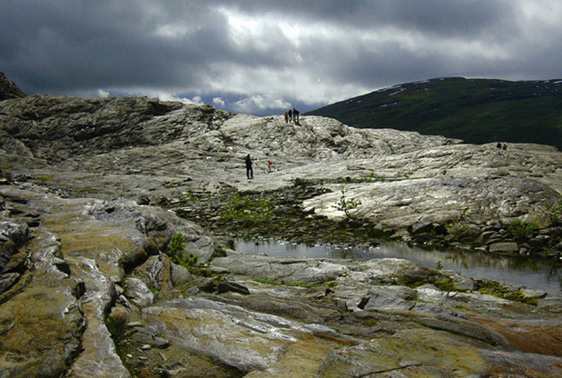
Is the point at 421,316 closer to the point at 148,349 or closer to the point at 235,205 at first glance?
the point at 148,349

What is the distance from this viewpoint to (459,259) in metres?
22.0

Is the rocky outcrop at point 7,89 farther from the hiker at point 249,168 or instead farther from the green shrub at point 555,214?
the green shrub at point 555,214

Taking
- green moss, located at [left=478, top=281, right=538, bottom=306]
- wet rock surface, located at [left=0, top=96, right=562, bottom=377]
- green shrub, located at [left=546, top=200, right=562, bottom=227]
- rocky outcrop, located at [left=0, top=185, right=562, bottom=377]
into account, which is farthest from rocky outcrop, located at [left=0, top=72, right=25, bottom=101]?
green shrub, located at [left=546, top=200, right=562, bottom=227]

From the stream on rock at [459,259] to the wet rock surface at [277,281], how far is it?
156cm

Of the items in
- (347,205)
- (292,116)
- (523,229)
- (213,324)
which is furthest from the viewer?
(292,116)

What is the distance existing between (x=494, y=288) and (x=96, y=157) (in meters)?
52.4

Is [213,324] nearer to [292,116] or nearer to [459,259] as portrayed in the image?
[459,259]

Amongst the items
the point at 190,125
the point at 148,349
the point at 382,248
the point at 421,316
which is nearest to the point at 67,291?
Answer: the point at 148,349

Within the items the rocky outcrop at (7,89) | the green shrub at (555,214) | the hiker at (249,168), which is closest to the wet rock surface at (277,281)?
the green shrub at (555,214)

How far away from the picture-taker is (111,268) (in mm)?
11109

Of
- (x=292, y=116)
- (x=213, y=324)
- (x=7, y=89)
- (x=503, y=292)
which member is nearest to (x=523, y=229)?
(x=503, y=292)

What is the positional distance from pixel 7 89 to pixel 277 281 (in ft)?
256

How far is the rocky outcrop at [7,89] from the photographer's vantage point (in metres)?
70.9

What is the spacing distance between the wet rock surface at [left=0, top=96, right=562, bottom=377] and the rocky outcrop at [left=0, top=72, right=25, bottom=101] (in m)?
39.2
